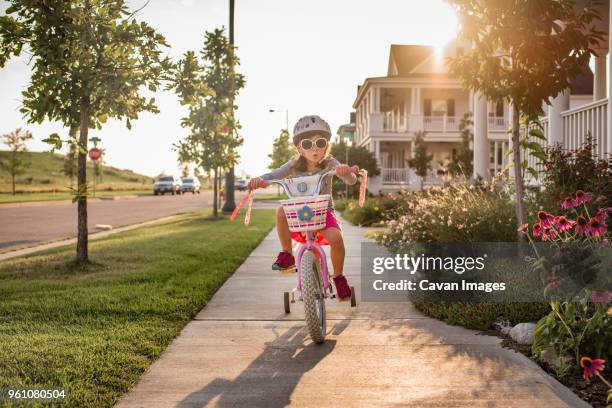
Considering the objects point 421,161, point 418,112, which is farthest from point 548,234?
point 418,112

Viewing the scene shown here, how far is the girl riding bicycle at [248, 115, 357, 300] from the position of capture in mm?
5395

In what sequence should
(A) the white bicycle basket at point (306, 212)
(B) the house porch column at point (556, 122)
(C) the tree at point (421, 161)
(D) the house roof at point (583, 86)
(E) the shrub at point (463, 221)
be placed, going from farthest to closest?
1. (D) the house roof at point (583, 86)
2. (C) the tree at point (421, 161)
3. (B) the house porch column at point (556, 122)
4. (E) the shrub at point (463, 221)
5. (A) the white bicycle basket at point (306, 212)

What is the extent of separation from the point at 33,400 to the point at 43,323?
2.18 meters

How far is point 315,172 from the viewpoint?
17.8 feet

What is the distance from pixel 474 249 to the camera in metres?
8.38

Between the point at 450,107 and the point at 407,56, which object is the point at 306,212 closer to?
the point at 450,107

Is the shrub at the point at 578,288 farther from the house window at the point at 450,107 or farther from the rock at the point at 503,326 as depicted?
the house window at the point at 450,107

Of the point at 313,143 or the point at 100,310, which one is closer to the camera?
the point at 313,143

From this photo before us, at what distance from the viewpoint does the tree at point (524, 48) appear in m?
7.38

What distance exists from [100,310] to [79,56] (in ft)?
13.0

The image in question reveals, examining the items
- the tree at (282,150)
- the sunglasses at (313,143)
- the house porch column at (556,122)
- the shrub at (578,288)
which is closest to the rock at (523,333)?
the shrub at (578,288)

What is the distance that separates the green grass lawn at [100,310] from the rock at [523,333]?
116 inches

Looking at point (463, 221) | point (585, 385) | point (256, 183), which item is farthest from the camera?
point (463, 221)

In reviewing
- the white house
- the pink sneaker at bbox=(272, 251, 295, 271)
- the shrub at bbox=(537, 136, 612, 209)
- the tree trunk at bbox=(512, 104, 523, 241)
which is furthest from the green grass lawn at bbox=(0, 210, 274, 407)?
the white house
